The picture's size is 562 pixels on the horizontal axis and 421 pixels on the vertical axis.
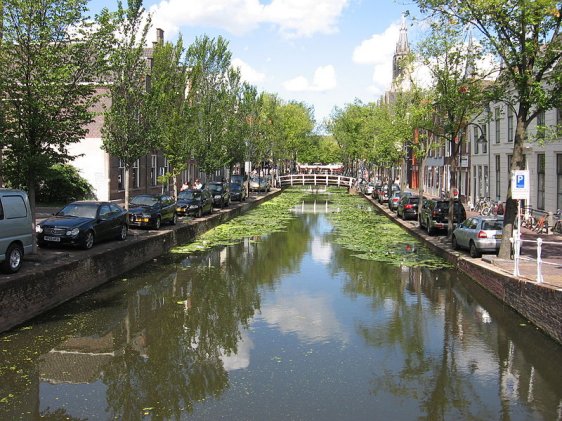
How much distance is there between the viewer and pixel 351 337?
35.6 feet

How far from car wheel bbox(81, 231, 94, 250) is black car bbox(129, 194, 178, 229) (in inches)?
229

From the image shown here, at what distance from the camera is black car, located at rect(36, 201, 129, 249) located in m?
16.0

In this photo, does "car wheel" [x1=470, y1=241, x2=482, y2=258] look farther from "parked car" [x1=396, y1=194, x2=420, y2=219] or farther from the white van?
"parked car" [x1=396, y1=194, x2=420, y2=219]

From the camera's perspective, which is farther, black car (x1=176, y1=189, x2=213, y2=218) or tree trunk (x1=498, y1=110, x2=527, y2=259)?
black car (x1=176, y1=189, x2=213, y2=218)

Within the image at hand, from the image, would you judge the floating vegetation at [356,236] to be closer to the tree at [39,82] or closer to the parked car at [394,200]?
the parked car at [394,200]

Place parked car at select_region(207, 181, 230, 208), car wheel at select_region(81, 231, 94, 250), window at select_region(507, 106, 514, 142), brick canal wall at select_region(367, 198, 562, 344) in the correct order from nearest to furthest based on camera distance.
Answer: brick canal wall at select_region(367, 198, 562, 344) < car wheel at select_region(81, 231, 94, 250) < window at select_region(507, 106, 514, 142) < parked car at select_region(207, 181, 230, 208)

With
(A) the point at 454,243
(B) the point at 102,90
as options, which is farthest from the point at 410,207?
(B) the point at 102,90

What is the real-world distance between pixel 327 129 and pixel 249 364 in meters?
99.6

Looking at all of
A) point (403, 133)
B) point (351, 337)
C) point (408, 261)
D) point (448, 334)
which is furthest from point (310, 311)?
point (403, 133)

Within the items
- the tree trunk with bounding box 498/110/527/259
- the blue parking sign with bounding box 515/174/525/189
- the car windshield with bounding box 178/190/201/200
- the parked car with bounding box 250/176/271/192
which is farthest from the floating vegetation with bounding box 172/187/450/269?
the parked car with bounding box 250/176/271/192

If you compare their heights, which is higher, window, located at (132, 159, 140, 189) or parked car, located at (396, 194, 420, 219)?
window, located at (132, 159, 140, 189)

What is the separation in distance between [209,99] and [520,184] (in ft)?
86.0

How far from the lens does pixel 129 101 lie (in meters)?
22.8

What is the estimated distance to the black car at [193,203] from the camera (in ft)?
96.5
